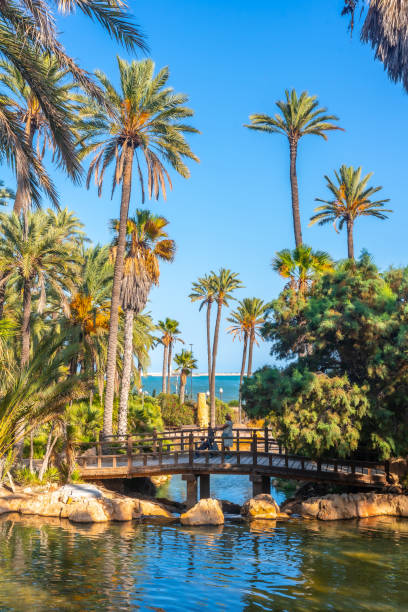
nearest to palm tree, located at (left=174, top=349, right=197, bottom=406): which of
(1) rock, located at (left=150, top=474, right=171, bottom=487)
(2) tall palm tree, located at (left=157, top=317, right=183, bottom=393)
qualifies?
(2) tall palm tree, located at (left=157, top=317, right=183, bottom=393)

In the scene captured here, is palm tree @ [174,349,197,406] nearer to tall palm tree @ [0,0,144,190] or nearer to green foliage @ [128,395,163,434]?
green foliage @ [128,395,163,434]

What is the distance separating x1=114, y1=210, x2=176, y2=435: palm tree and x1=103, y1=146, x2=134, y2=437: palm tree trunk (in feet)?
6.28

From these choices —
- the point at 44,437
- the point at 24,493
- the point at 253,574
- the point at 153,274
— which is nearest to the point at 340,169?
the point at 153,274

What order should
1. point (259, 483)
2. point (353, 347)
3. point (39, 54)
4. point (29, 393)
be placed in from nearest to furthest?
point (39, 54) < point (29, 393) < point (353, 347) < point (259, 483)

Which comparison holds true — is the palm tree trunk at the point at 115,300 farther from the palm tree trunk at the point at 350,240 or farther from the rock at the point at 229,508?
the palm tree trunk at the point at 350,240

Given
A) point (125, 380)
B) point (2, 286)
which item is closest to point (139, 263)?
point (125, 380)

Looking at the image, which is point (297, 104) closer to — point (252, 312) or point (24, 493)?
point (24, 493)

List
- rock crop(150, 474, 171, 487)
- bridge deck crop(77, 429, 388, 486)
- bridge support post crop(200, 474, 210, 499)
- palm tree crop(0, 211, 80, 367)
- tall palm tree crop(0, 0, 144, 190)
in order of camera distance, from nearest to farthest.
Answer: tall palm tree crop(0, 0, 144, 190) → bridge deck crop(77, 429, 388, 486) → bridge support post crop(200, 474, 210, 499) → palm tree crop(0, 211, 80, 367) → rock crop(150, 474, 171, 487)

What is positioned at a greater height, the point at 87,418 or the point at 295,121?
the point at 295,121

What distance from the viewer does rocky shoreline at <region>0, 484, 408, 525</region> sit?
18.5 meters

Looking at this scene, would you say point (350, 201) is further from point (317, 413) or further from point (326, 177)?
point (317, 413)

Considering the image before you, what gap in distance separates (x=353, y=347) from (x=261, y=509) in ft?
22.0

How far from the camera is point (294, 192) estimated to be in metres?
33.3

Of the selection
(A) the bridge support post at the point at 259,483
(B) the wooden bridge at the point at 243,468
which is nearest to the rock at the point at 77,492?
(B) the wooden bridge at the point at 243,468
